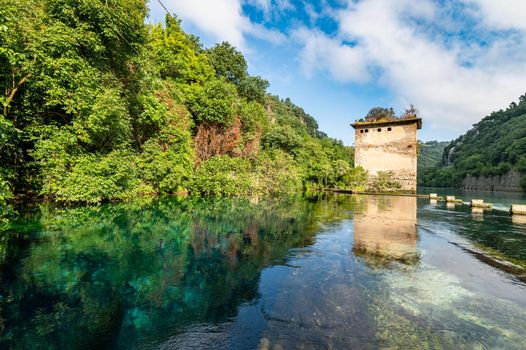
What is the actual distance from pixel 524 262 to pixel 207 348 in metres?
6.25

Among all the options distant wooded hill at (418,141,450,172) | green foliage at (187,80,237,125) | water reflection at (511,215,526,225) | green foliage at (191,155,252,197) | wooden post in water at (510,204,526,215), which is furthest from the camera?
distant wooded hill at (418,141,450,172)

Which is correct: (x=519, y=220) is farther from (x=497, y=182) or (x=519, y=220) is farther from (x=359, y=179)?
(x=497, y=182)

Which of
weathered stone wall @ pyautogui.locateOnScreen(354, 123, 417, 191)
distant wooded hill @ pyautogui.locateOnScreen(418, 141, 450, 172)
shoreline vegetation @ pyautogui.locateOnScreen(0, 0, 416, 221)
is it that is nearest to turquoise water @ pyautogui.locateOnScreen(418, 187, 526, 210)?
weathered stone wall @ pyautogui.locateOnScreen(354, 123, 417, 191)

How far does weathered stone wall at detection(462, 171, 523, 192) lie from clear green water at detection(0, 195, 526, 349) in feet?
182

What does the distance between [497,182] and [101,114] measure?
227 ft

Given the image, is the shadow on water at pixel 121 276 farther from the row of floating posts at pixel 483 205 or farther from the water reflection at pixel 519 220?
the row of floating posts at pixel 483 205

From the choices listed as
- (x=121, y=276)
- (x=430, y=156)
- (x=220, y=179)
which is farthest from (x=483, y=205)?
(x=430, y=156)

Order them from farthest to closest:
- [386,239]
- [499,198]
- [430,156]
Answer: [430,156]
[499,198]
[386,239]

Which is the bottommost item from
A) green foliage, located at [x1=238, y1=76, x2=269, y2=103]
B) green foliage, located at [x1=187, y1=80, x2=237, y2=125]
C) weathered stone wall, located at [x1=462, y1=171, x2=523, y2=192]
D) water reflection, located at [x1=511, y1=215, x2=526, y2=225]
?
water reflection, located at [x1=511, y1=215, x2=526, y2=225]

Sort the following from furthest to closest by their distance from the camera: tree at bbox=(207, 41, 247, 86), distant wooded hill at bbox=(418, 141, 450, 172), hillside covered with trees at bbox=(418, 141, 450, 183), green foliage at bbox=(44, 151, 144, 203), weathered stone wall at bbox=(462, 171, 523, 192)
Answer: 1. distant wooded hill at bbox=(418, 141, 450, 172)
2. hillside covered with trees at bbox=(418, 141, 450, 183)
3. weathered stone wall at bbox=(462, 171, 523, 192)
4. tree at bbox=(207, 41, 247, 86)
5. green foliage at bbox=(44, 151, 144, 203)

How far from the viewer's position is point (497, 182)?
172 ft

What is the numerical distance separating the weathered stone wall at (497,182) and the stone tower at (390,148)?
34.8m

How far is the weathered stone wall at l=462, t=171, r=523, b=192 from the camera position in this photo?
4607cm

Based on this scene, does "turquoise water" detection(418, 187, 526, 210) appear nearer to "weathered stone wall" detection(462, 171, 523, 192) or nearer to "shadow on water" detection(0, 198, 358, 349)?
"weathered stone wall" detection(462, 171, 523, 192)
